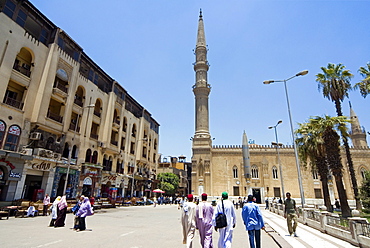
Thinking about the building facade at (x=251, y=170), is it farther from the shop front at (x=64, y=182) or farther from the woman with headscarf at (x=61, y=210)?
the woman with headscarf at (x=61, y=210)

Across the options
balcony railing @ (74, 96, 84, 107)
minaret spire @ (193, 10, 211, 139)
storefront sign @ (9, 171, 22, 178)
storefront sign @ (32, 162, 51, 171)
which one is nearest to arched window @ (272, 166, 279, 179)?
minaret spire @ (193, 10, 211, 139)

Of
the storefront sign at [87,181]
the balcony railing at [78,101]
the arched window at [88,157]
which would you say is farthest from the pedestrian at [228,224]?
the balcony railing at [78,101]

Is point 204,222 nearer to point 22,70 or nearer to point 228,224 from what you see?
point 228,224

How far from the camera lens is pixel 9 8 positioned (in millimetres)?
16594

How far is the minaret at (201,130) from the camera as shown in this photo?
43744mm

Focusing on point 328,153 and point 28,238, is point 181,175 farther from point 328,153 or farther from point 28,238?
point 28,238

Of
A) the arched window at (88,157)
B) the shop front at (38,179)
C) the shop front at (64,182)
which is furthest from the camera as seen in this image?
the arched window at (88,157)

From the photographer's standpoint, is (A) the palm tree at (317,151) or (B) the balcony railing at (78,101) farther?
(B) the balcony railing at (78,101)

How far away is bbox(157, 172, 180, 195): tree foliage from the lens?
4566 cm

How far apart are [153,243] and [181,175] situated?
53128mm

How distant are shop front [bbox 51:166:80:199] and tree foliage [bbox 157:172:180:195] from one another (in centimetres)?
2552

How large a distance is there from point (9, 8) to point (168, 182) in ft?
130

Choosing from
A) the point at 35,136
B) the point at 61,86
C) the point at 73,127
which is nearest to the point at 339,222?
the point at 35,136

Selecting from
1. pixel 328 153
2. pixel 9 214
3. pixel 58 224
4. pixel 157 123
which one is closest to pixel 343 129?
pixel 328 153
